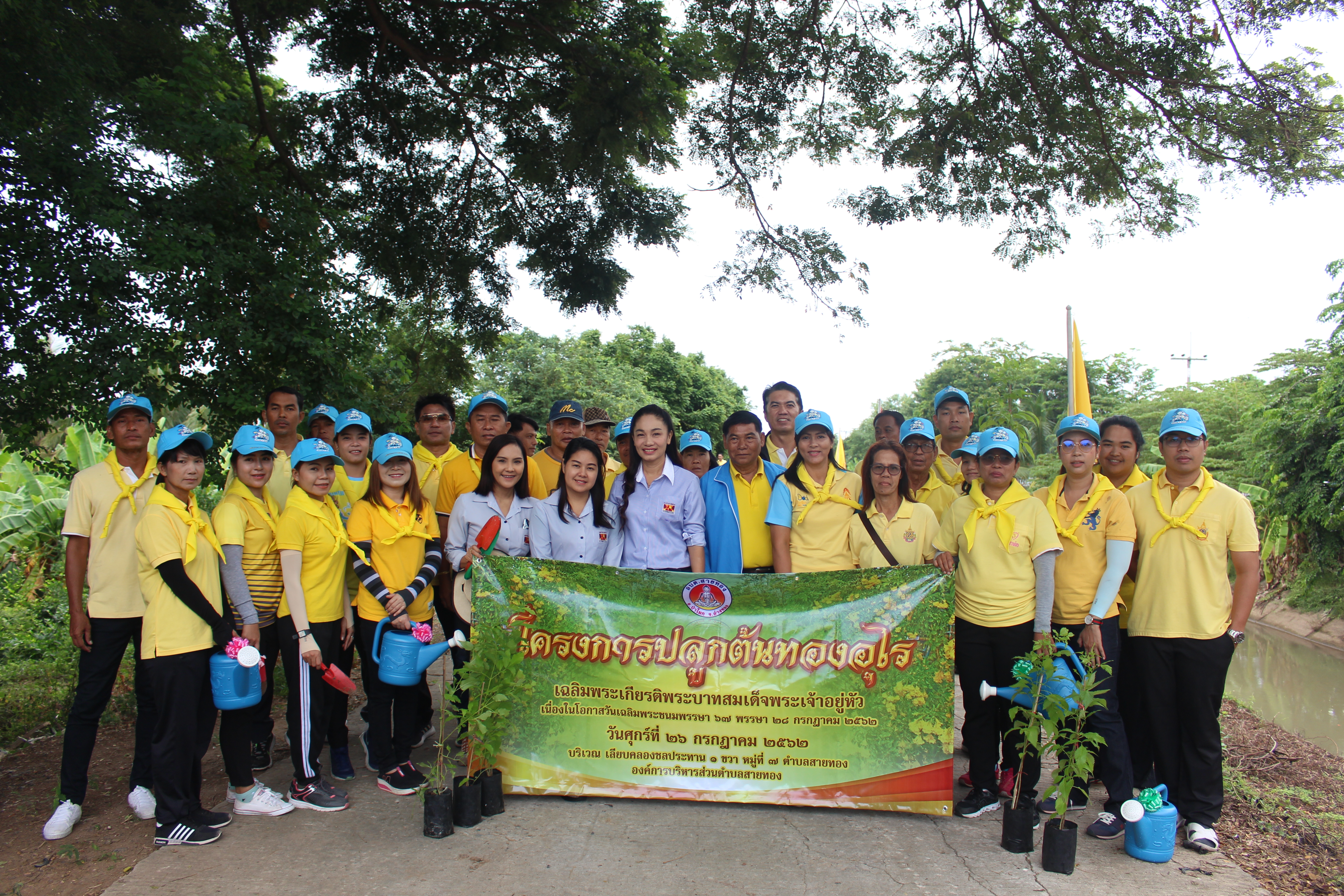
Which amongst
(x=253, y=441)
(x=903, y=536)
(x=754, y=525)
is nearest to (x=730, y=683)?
(x=754, y=525)

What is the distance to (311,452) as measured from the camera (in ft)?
13.1

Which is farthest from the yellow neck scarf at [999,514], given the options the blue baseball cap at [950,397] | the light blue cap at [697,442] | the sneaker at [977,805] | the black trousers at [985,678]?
the light blue cap at [697,442]

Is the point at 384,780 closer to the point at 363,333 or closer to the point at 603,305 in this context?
the point at 363,333

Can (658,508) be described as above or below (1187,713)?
above

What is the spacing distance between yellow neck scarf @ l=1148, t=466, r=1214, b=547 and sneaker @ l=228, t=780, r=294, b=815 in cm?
425

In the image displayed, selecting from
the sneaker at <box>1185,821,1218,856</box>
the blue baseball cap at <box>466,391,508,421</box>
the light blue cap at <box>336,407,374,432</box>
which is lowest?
the sneaker at <box>1185,821,1218,856</box>

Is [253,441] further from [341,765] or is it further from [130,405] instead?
[341,765]

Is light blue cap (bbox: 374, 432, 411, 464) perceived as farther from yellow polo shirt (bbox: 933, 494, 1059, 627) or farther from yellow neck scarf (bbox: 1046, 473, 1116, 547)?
yellow neck scarf (bbox: 1046, 473, 1116, 547)

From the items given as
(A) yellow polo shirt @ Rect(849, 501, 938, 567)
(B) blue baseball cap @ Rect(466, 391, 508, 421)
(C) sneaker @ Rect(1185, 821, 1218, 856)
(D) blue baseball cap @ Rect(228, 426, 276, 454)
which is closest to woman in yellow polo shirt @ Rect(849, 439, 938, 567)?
(A) yellow polo shirt @ Rect(849, 501, 938, 567)

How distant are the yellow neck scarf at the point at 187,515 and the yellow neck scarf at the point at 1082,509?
388 centimetres

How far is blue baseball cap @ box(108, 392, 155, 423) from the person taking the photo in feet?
12.7

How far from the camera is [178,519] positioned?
3.63 meters

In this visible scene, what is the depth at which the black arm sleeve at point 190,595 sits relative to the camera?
3525mm

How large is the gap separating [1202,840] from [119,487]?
514 centimetres
